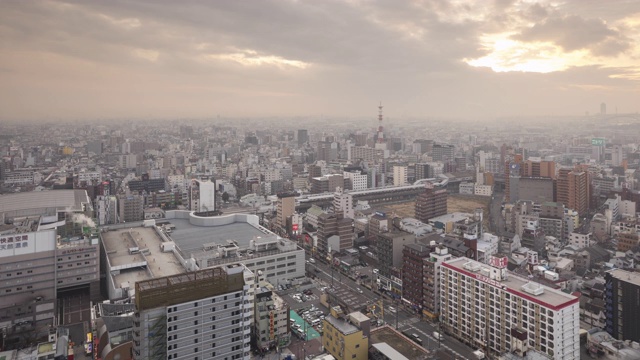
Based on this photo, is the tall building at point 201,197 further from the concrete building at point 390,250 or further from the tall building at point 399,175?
the tall building at point 399,175

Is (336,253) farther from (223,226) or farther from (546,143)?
(546,143)

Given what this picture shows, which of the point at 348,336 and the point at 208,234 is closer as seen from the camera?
the point at 348,336

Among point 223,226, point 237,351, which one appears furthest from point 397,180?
point 237,351

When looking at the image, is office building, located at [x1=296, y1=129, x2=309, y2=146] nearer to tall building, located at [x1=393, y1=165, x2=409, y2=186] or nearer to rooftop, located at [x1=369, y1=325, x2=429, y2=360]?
tall building, located at [x1=393, y1=165, x2=409, y2=186]

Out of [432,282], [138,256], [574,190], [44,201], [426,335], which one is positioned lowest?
[426,335]

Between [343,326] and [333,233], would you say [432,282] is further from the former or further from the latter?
[333,233]

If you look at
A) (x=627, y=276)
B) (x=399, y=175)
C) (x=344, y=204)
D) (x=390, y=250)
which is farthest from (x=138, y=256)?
(x=399, y=175)
